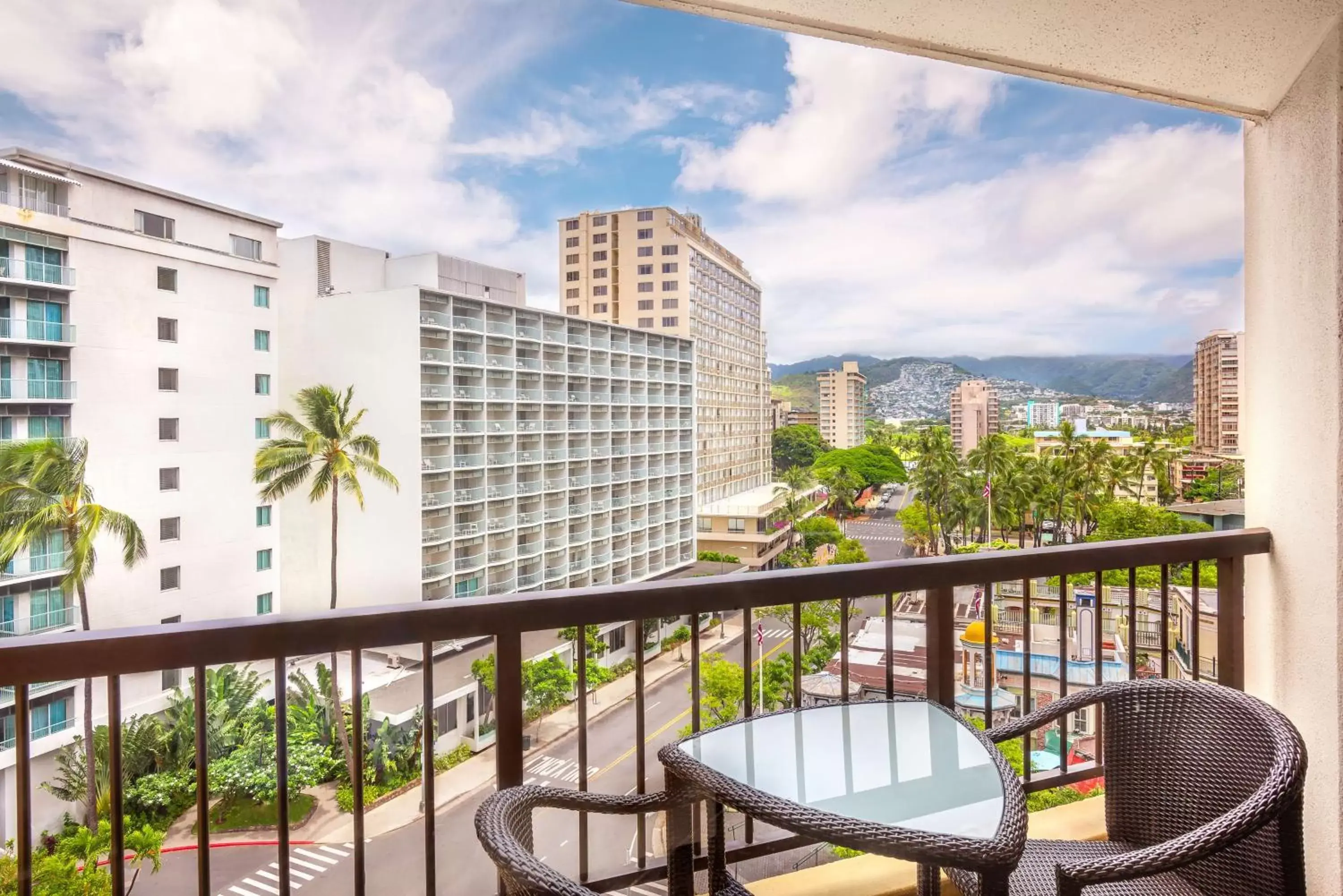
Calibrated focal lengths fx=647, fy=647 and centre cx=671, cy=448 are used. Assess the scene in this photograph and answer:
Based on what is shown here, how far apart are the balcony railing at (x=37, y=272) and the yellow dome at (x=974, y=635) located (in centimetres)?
347

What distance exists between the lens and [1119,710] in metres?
1.37

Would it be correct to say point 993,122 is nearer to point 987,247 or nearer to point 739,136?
point 987,247

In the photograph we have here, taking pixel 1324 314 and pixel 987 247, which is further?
pixel 987 247

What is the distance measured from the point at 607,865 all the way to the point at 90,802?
175cm

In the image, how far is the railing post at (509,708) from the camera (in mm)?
1271

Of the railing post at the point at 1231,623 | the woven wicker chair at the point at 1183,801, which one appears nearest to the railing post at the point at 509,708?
the woven wicker chair at the point at 1183,801

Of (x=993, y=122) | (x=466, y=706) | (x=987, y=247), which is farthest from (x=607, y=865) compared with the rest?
(x=993, y=122)

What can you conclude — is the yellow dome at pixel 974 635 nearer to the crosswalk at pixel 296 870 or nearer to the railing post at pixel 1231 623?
the railing post at pixel 1231 623

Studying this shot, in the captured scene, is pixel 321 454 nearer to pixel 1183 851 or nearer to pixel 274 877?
pixel 274 877

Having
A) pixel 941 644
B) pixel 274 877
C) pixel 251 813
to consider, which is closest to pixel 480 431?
pixel 251 813

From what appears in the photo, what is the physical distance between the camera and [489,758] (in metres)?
1.31

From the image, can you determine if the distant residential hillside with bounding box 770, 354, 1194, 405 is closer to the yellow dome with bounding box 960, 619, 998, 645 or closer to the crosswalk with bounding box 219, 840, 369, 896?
the yellow dome with bounding box 960, 619, 998, 645

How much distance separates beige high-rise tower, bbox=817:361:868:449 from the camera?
378cm

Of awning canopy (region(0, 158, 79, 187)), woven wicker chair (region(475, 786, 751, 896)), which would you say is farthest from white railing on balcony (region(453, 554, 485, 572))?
woven wicker chair (region(475, 786, 751, 896))
